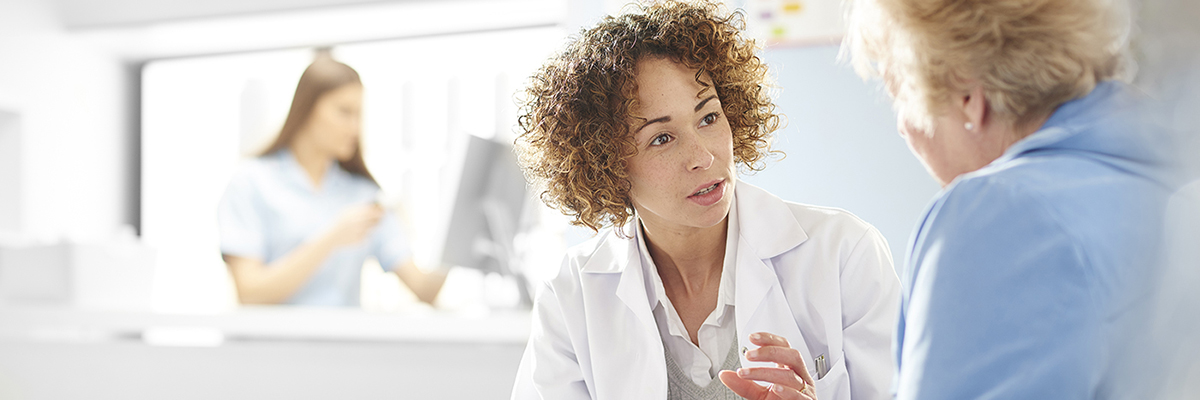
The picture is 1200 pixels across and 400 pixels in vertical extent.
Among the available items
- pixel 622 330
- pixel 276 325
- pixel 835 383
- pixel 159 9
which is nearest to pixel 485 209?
pixel 276 325

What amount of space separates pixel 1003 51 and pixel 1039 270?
18cm

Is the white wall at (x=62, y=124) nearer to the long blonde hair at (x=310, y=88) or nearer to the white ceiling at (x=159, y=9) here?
the white ceiling at (x=159, y=9)

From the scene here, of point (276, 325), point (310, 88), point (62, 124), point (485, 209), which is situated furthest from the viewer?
point (62, 124)

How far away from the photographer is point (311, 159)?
264cm

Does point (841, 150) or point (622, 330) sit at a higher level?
point (841, 150)

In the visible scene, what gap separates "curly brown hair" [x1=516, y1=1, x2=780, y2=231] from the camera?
1188mm

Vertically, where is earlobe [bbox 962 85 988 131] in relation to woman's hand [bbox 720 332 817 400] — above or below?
above

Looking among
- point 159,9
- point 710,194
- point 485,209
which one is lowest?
point 485,209

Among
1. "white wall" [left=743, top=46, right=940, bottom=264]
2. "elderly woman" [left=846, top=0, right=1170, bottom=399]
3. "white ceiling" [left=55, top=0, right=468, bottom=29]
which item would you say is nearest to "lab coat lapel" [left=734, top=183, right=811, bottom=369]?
"white wall" [left=743, top=46, right=940, bottom=264]

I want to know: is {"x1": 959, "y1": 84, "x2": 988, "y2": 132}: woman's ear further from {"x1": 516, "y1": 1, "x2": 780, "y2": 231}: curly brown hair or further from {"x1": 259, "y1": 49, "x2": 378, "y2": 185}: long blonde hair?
{"x1": 259, "y1": 49, "x2": 378, "y2": 185}: long blonde hair

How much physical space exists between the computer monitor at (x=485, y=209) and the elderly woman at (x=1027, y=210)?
1478mm

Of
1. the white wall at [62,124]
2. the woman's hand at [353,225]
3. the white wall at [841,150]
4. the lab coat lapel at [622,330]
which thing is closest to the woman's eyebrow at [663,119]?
the lab coat lapel at [622,330]

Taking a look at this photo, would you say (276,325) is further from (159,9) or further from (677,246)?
(677,246)

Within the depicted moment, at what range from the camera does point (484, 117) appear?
8.79 ft
